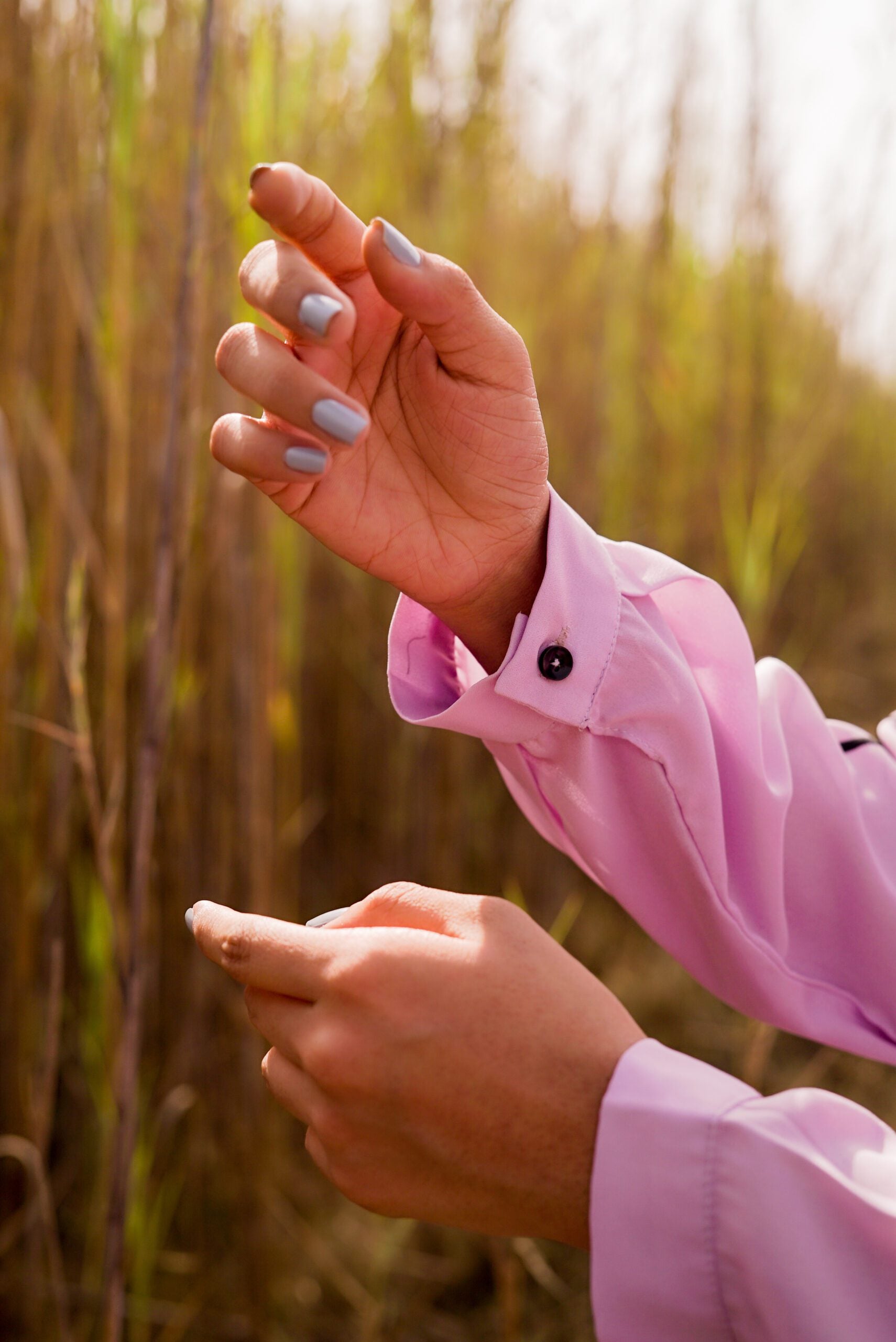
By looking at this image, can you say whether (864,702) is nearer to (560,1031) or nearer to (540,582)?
(540,582)

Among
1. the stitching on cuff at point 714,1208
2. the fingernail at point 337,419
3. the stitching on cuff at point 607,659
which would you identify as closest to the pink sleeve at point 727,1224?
the stitching on cuff at point 714,1208

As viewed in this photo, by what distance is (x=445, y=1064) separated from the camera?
17.0 inches

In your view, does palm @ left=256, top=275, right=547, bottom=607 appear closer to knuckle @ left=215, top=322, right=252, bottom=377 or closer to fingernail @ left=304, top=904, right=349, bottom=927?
knuckle @ left=215, top=322, right=252, bottom=377

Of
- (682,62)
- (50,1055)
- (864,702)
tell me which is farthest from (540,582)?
(864,702)

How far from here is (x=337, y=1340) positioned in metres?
1.16

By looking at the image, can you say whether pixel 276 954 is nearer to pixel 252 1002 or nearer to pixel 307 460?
pixel 252 1002

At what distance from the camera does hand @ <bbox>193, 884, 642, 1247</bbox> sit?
432 mm

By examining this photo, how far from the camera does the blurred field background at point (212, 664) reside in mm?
821

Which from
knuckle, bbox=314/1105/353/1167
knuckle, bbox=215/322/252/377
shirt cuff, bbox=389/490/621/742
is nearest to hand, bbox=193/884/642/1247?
knuckle, bbox=314/1105/353/1167

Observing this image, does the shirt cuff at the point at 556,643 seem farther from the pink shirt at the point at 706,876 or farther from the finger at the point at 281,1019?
the finger at the point at 281,1019

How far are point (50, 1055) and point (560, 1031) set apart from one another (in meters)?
0.44

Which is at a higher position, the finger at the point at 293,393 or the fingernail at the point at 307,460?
the finger at the point at 293,393

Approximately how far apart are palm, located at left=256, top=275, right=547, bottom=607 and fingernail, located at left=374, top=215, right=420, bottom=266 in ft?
0.23

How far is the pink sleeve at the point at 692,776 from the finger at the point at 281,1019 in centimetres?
19
